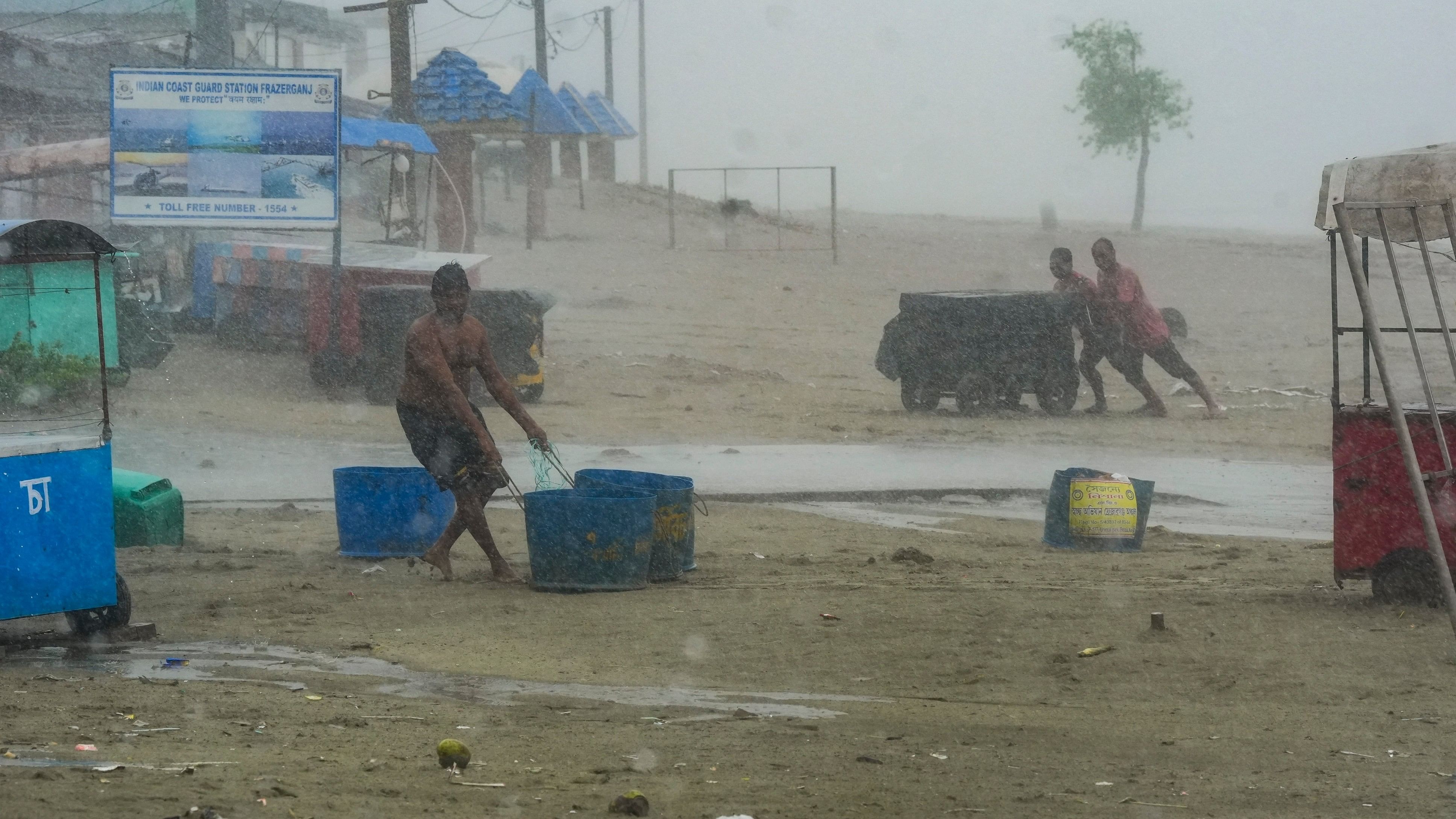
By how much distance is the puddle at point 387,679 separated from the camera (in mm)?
5309

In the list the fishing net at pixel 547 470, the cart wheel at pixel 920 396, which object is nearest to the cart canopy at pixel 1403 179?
the fishing net at pixel 547 470

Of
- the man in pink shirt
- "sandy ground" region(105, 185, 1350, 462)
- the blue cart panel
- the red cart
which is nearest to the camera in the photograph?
the red cart

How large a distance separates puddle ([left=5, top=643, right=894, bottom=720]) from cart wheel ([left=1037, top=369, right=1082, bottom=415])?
10.4 metres

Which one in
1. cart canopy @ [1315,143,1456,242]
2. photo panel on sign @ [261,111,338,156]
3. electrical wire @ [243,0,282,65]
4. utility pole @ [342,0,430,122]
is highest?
electrical wire @ [243,0,282,65]

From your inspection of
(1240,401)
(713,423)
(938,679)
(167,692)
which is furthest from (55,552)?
(1240,401)

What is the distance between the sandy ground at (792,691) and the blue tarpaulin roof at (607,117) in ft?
127

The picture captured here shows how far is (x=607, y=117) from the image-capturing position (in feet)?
154

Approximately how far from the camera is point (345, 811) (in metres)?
3.79

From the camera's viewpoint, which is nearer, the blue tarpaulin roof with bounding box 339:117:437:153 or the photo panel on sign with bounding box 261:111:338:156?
the photo panel on sign with bounding box 261:111:338:156

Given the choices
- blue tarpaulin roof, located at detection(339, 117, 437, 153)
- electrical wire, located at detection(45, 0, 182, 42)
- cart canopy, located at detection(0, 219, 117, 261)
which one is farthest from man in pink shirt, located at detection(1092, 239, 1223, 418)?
electrical wire, located at detection(45, 0, 182, 42)

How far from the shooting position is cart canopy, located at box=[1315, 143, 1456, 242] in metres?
4.98

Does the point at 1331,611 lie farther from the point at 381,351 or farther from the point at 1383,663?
the point at 381,351

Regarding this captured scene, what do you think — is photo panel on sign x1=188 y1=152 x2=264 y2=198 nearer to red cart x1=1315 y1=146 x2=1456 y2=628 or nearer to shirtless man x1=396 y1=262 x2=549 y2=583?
shirtless man x1=396 y1=262 x2=549 y2=583

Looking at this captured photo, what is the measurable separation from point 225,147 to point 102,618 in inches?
397
